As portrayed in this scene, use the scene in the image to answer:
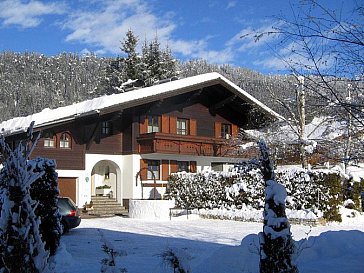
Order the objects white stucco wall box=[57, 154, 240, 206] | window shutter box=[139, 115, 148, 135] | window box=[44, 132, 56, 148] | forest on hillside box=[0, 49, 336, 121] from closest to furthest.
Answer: window box=[44, 132, 56, 148] → white stucco wall box=[57, 154, 240, 206] → window shutter box=[139, 115, 148, 135] → forest on hillside box=[0, 49, 336, 121]

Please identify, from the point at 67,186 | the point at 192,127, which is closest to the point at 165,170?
the point at 192,127

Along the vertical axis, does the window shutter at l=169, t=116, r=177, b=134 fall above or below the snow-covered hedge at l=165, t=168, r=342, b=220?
above

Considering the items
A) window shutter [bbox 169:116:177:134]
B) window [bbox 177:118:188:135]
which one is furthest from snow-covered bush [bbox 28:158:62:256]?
window [bbox 177:118:188:135]

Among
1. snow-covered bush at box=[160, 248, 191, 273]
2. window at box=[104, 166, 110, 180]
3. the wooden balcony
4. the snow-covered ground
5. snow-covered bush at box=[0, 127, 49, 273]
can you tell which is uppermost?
the wooden balcony

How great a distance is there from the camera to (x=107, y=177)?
2948 cm

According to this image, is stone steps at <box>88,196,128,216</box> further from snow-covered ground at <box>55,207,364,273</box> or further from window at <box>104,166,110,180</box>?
snow-covered ground at <box>55,207,364,273</box>

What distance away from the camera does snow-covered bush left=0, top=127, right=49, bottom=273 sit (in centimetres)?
522

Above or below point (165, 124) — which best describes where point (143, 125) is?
below

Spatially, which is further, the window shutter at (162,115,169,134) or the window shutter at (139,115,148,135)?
the window shutter at (162,115,169,134)

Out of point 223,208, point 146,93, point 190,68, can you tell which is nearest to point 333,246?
point 223,208

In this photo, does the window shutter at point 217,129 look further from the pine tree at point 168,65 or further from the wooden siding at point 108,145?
the pine tree at point 168,65

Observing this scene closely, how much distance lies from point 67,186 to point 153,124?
20.6 ft

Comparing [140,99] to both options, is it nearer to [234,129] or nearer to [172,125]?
[172,125]

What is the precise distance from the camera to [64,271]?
9.05 m
